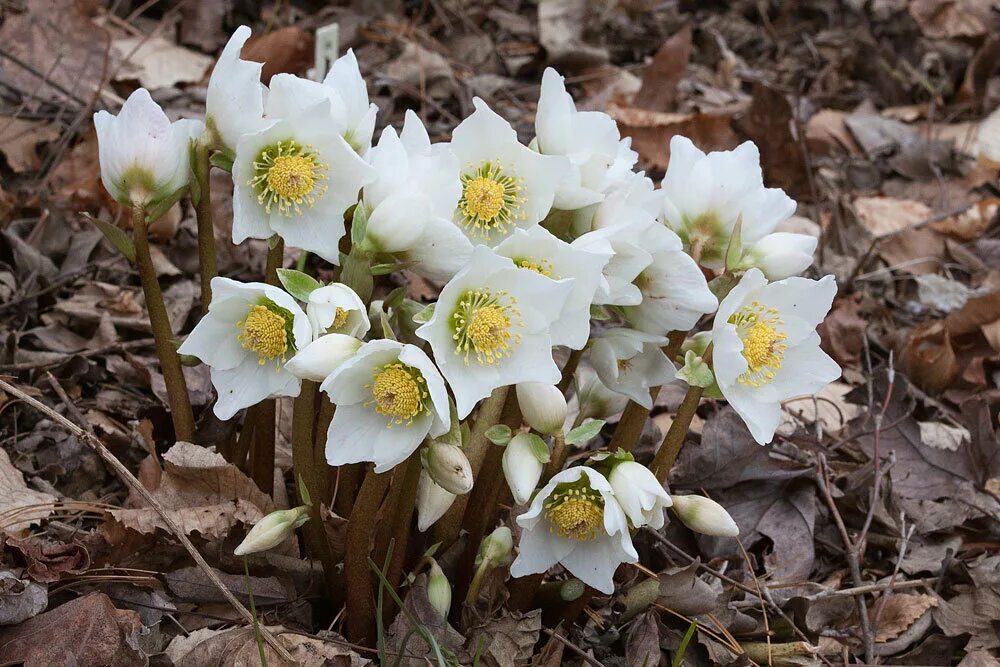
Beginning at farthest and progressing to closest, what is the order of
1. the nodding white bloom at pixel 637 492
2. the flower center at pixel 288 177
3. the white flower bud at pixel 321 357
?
the flower center at pixel 288 177 < the nodding white bloom at pixel 637 492 < the white flower bud at pixel 321 357

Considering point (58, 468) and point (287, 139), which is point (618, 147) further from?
point (58, 468)

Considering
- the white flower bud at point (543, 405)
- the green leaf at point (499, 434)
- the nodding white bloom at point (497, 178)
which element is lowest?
the green leaf at point (499, 434)

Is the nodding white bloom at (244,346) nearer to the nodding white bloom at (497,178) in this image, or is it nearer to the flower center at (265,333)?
the flower center at (265,333)

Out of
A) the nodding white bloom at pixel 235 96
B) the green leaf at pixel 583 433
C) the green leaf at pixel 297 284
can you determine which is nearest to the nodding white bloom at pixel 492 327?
the green leaf at pixel 583 433

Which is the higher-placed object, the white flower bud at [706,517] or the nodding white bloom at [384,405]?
the nodding white bloom at [384,405]

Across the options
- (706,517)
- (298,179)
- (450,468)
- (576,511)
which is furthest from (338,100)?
(706,517)

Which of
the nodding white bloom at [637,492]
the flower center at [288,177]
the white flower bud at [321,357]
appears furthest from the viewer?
the flower center at [288,177]

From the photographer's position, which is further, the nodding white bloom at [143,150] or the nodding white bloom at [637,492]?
the nodding white bloom at [143,150]

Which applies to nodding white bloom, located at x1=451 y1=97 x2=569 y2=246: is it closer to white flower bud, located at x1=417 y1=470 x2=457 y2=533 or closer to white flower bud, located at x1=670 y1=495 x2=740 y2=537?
white flower bud, located at x1=417 y1=470 x2=457 y2=533
